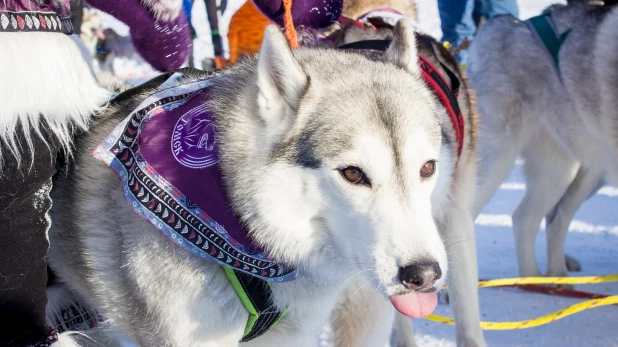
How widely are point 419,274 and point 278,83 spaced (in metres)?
0.60

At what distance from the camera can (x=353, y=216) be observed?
169 cm

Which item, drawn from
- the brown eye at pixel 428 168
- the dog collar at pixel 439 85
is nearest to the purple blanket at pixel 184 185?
the brown eye at pixel 428 168

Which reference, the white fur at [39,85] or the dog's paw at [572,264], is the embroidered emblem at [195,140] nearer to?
the white fur at [39,85]

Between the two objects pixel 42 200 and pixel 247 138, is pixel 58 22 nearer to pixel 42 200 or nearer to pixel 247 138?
pixel 42 200

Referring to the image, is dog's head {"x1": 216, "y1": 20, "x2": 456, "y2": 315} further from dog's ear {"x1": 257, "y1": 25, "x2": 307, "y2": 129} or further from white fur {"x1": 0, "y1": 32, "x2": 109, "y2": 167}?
white fur {"x1": 0, "y1": 32, "x2": 109, "y2": 167}

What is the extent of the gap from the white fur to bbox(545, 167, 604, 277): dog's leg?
2.97 meters

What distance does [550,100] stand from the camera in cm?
377

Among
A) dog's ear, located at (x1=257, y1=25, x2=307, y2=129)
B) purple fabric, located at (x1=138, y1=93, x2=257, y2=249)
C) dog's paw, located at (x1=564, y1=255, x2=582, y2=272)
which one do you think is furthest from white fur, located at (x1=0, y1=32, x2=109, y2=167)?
dog's paw, located at (x1=564, y1=255, x2=582, y2=272)

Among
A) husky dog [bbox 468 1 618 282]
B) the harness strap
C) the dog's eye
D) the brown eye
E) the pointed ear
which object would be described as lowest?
husky dog [bbox 468 1 618 282]

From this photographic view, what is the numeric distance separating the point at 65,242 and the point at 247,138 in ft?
2.22

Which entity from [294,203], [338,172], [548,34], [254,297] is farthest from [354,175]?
[548,34]

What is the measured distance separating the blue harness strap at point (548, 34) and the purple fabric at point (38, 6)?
2654mm

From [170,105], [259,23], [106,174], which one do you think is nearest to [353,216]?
[170,105]

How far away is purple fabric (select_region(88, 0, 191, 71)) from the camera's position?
2252mm
